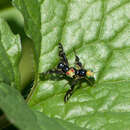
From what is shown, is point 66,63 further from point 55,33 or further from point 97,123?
point 97,123

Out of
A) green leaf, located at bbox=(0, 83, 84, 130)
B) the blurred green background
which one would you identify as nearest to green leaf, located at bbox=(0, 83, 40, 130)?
green leaf, located at bbox=(0, 83, 84, 130)

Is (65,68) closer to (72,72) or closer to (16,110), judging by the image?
(72,72)

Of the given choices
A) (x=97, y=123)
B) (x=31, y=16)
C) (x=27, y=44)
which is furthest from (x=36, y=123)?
(x=27, y=44)

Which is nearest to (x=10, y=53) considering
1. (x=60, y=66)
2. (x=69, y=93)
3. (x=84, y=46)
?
(x=60, y=66)

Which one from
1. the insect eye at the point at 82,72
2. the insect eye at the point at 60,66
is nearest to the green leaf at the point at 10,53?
the insect eye at the point at 60,66

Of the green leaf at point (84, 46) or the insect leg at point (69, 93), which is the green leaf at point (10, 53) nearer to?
the green leaf at point (84, 46)

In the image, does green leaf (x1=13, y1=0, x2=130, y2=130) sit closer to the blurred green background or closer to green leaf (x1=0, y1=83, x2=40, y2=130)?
green leaf (x1=0, y1=83, x2=40, y2=130)
